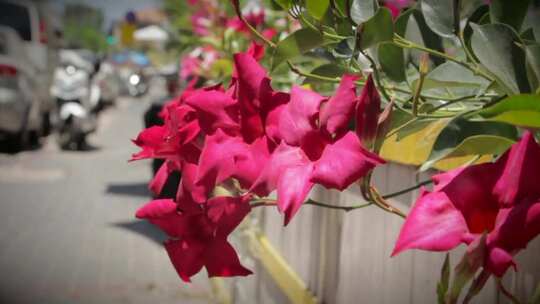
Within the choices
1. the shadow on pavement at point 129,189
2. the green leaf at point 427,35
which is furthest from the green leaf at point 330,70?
the shadow on pavement at point 129,189

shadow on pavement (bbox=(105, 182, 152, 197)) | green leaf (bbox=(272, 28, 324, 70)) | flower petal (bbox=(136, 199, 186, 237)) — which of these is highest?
green leaf (bbox=(272, 28, 324, 70))

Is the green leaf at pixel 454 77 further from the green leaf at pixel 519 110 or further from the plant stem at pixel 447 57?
the green leaf at pixel 519 110

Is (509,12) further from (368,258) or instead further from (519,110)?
(368,258)

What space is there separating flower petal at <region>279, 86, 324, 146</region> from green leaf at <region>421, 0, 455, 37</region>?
0.48 ft

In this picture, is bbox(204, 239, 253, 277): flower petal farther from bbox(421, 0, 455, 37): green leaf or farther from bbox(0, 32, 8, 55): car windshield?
bbox(0, 32, 8, 55): car windshield

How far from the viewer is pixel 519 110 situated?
53 centimetres

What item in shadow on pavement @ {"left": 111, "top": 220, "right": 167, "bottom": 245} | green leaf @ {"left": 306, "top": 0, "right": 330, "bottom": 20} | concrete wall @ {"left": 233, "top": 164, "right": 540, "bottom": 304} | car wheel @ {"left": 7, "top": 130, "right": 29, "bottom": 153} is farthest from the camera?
car wheel @ {"left": 7, "top": 130, "right": 29, "bottom": 153}

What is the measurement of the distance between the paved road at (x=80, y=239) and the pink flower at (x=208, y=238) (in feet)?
12.4

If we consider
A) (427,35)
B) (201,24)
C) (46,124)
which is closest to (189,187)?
(427,35)

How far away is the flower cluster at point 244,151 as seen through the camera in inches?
21.6

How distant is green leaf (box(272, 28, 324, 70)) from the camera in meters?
0.73

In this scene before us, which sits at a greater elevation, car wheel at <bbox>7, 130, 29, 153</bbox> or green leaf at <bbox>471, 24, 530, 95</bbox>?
green leaf at <bbox>471, 24, 530, 95</bbox>

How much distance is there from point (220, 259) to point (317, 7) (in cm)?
22

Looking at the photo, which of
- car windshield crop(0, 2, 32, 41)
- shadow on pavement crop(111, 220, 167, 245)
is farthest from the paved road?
car windshield crop(0, 2, 32, 41)
